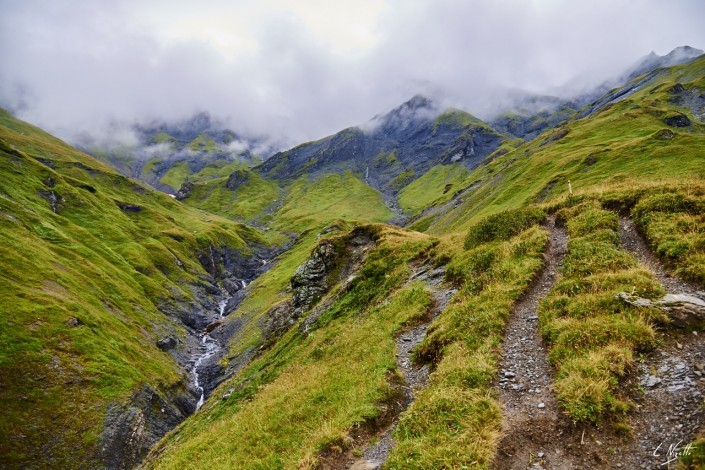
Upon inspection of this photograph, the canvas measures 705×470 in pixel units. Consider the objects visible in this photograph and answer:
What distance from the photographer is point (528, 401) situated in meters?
12.6

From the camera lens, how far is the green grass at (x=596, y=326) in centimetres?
1127

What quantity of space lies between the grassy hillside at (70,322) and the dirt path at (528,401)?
55.6 meters

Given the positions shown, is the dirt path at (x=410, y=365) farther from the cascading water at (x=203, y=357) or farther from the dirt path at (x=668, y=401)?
the cascading water at (x=203, y=357)

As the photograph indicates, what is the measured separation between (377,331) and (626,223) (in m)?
17.8

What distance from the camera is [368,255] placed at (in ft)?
144

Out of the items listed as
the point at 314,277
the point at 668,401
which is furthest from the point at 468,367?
the point at 314,277

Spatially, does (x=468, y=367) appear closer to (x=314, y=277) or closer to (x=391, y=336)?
(x=391, y=336)

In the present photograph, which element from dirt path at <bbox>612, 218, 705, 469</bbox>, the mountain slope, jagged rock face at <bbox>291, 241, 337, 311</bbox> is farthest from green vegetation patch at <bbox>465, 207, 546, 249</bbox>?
jagged rock face at <bbox>291, 241, 337, 311</bbox>

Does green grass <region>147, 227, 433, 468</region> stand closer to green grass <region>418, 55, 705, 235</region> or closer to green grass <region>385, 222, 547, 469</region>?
green grass <region>385, 222, 547, 469</region>

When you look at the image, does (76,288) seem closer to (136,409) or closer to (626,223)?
(136,409)

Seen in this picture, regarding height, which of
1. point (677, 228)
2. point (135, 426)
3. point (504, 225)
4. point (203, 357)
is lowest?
point (203, 357)

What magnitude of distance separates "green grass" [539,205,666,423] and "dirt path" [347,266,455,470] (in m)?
6.17

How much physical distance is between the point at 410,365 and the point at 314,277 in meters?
34.6

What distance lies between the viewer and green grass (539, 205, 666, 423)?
11.3 m
